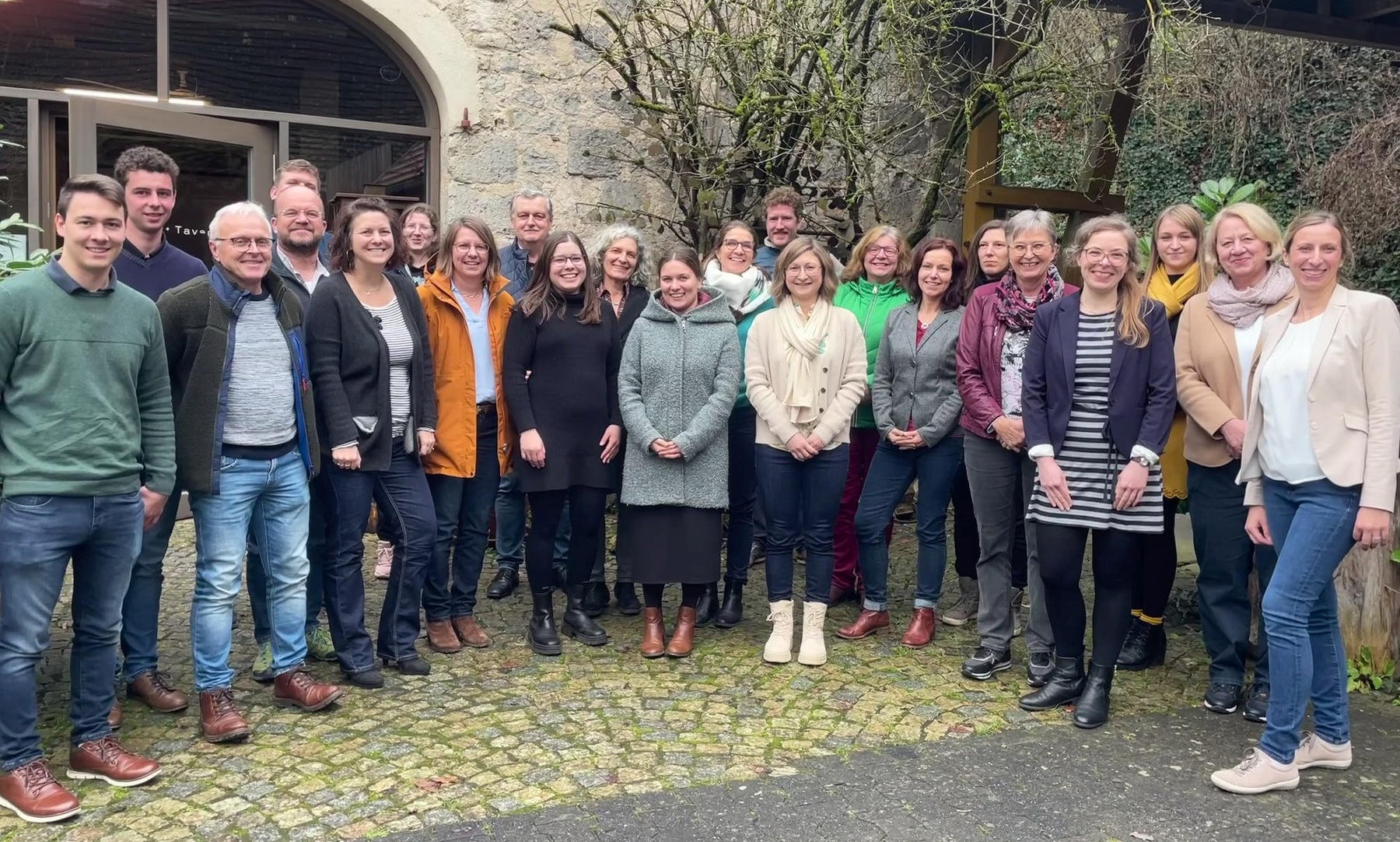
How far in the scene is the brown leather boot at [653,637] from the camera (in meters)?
5.06

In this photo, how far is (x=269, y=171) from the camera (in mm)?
7758

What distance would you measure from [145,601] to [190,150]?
13.4 feet

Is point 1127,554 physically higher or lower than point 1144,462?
lower

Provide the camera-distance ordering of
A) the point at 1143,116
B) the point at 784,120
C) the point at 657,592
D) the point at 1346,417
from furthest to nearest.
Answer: the point at 1143,116, the point at 784,120, the point at 657,592, the point at 1346,417

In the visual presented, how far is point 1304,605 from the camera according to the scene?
375 centimetres

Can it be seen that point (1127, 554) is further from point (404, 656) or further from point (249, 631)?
point (249, 631)

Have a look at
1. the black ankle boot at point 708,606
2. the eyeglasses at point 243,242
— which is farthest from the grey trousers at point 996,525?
the eyeglasses at point 243,242

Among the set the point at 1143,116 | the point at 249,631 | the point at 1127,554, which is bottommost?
the point at 249,631

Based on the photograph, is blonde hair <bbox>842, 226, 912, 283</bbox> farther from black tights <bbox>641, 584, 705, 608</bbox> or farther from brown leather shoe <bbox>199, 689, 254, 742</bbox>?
brown leather shoe <bbox>199, 689, 254, 742</bbox>

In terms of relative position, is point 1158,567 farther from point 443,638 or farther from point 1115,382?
point 443,638

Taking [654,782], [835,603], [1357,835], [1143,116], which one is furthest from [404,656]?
[1143,116]

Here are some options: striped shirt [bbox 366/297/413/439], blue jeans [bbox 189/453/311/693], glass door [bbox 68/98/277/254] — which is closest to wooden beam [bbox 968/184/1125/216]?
striped shirt [bbox 366/297/413/439]

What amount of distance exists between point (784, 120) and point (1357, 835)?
205 inches

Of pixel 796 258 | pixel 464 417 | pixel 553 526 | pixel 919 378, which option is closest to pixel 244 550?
pixel 464 417
